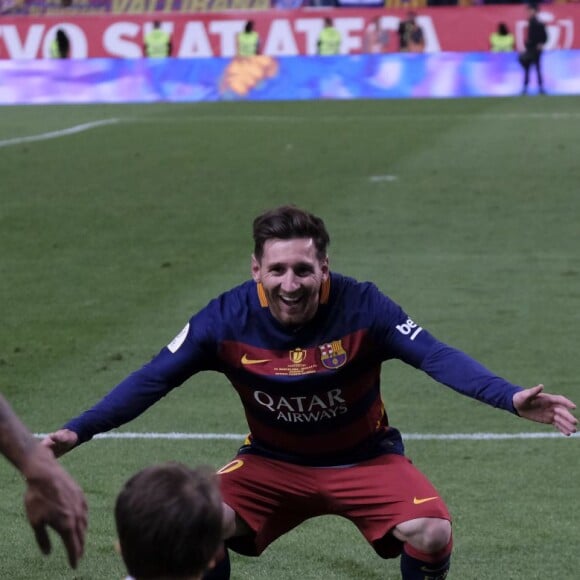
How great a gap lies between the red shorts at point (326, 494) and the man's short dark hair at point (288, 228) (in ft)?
2.80

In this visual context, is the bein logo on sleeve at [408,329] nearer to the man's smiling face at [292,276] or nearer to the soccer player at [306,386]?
the soccer player at [306,386]

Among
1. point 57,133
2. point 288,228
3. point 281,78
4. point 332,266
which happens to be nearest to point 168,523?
point 288,228

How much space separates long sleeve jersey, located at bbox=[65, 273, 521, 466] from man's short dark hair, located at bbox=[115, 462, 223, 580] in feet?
6.92

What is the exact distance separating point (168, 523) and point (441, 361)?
2368 millimetres

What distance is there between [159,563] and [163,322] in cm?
815

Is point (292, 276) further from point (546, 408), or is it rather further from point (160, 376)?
point (546, 408)

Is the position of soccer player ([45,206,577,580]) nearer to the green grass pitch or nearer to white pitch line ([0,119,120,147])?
the green grass pitch

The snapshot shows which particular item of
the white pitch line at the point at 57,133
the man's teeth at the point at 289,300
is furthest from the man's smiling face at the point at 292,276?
the white pitch line at the point at 57,133

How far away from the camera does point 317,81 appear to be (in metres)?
Answer: 37.3

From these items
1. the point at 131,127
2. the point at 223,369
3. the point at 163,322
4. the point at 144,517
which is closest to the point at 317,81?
the point at 131,127

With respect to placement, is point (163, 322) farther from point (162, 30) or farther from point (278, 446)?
point (162, 30)

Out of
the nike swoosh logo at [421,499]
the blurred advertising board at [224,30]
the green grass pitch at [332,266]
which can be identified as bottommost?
the blurred advertising board at [224,30]

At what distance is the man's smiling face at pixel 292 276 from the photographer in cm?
587

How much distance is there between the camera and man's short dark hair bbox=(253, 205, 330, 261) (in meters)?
5.92
